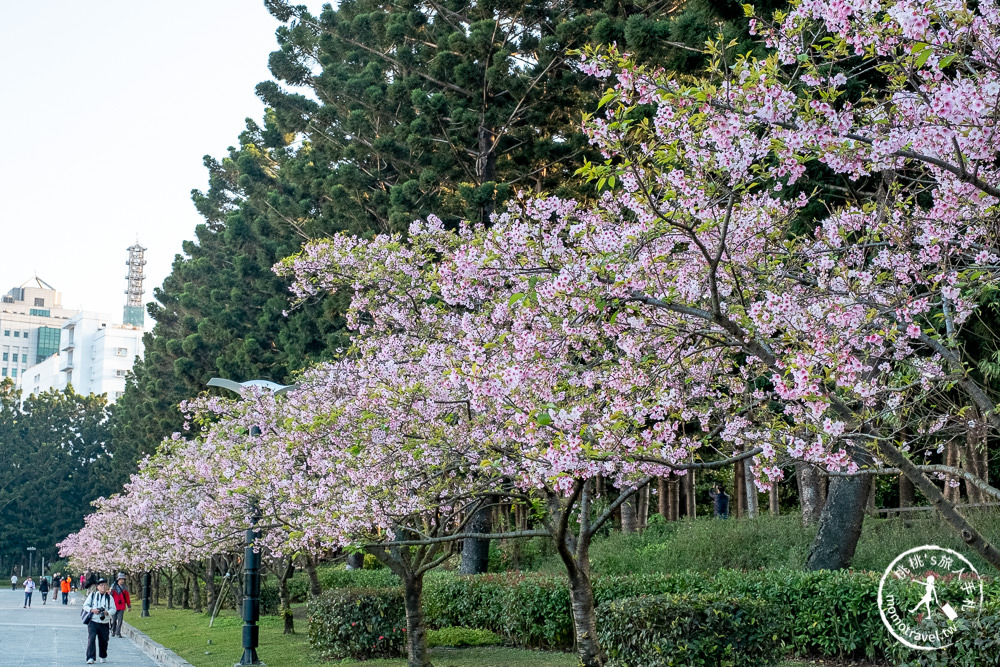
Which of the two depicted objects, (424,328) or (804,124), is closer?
(804,124)

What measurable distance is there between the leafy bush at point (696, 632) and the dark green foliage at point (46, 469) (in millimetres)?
65756

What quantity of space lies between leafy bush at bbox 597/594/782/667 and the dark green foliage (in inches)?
2589

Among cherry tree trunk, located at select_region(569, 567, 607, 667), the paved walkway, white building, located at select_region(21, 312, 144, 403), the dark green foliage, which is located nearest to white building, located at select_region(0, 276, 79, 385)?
white building, located at select_region(21, 312, 144, 403)

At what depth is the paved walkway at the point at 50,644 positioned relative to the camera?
16953 millimetres

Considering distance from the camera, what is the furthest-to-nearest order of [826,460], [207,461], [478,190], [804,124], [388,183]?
[388,183] < [478,190] < [207,461] < [826,460] < [804,124]

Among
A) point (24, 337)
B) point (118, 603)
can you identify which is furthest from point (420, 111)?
point (24, 337)

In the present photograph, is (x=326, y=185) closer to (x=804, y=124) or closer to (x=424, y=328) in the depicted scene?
(x=424, y=328)

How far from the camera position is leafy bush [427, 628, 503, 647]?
48.3 feet

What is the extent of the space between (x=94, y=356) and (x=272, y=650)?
4066 inches

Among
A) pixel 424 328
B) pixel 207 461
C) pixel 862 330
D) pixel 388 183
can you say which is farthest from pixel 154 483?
pixel 862 330

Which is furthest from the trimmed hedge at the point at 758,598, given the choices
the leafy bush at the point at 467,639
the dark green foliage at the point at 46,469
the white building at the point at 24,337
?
the white building at the point at 24,337

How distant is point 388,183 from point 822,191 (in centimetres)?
1367

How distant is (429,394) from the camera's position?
9.95 metres

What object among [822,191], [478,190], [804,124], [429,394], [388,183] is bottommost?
[429,394]
